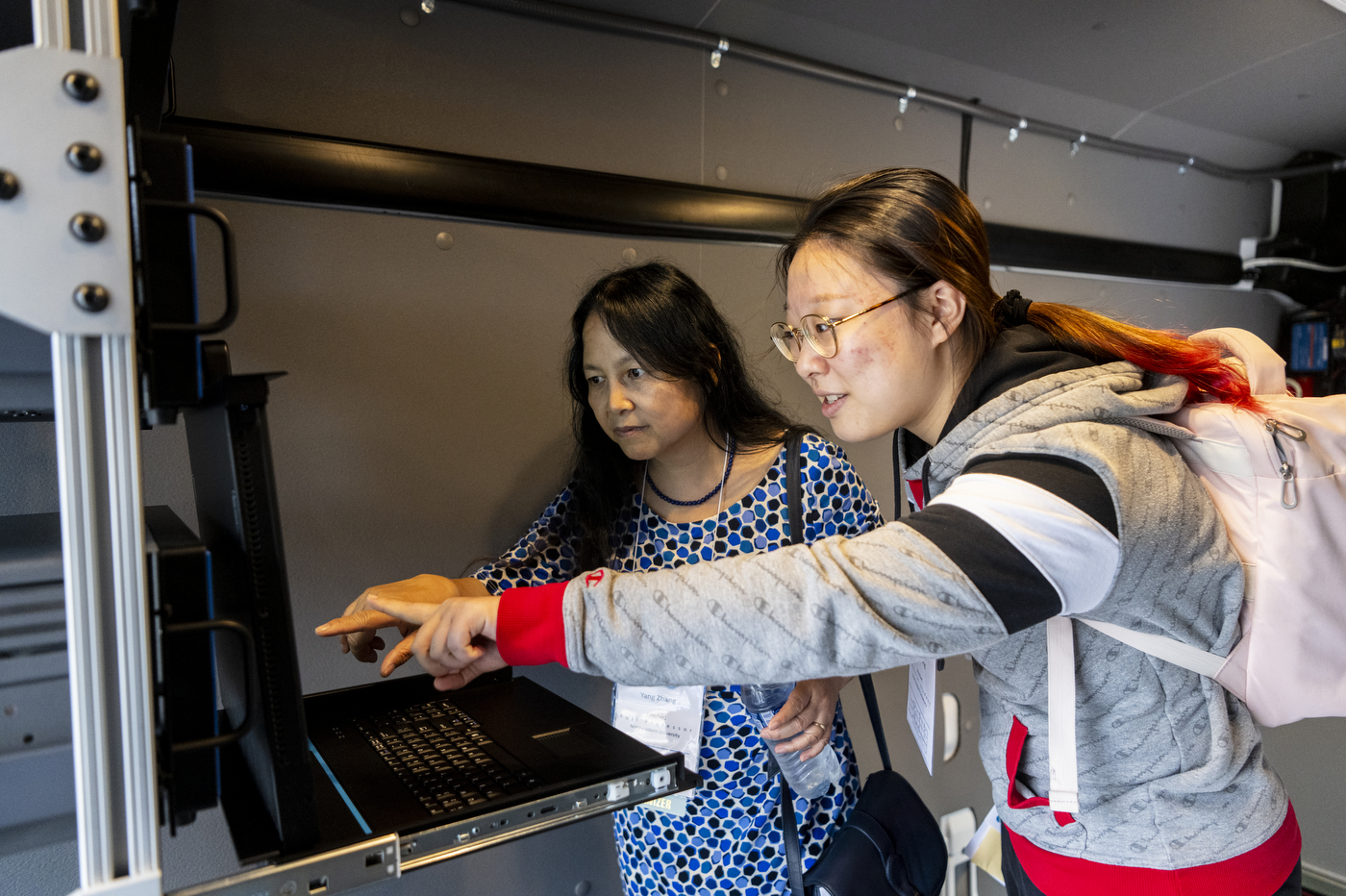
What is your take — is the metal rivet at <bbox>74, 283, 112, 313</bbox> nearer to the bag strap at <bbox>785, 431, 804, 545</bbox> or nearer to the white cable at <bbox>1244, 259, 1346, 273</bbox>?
the bag strap at <bbox>785, 431, 804, 545</bbox>

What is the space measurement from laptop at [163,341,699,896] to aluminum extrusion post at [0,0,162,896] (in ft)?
0.14

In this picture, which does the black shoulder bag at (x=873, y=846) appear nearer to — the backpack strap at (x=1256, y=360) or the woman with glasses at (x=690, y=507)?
the woman with glasses at (x=690, y=507)

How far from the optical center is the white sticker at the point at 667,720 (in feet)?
4.11

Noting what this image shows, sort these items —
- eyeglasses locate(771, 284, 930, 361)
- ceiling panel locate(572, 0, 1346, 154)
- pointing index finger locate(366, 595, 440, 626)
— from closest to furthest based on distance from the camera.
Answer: pointing index finger locate(366, 595, 440, 626)
eyeglasses locate(771, 284, 930, 361)
ceiling panel locate(572, 0, 1346, 154)

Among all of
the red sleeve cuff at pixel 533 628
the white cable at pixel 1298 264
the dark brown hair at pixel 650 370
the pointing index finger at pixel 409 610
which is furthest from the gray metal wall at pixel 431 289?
the white cable at pixel 1298 264

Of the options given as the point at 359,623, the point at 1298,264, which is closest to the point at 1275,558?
the point at 359,623

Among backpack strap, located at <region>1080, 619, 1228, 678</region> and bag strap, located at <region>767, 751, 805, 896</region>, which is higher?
backpack strap, located at <region>1080, 619, 1228, 678</region>

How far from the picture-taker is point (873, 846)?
1249mm

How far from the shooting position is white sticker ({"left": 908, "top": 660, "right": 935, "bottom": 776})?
3.71 ft

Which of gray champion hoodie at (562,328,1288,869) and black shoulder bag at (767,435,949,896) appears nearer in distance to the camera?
gray champion hoodie at (562,328,1288,869)

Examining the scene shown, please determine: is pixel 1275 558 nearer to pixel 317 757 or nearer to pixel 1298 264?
pixel 317 757

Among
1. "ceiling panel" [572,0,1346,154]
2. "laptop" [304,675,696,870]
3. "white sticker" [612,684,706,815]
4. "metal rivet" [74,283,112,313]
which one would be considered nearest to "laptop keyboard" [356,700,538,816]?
"laptop" [304,675,696,870]

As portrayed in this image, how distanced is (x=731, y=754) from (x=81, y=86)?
117 centimetres

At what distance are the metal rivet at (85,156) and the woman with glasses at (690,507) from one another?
0.77 meters
